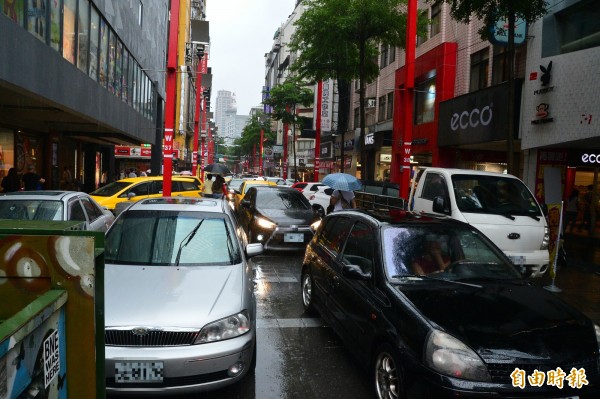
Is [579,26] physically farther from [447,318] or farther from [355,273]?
[447,318]

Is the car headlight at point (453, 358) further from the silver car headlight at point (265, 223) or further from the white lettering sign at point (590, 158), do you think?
the white lettering sign at point (590, 158)

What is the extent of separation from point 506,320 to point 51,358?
121 inches

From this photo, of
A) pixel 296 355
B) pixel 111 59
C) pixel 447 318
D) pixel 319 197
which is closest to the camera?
pixel 447 318

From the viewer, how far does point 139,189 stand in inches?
591

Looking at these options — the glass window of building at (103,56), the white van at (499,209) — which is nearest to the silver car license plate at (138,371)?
the white van at (499,209)

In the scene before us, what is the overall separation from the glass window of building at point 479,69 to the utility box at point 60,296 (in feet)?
59.0

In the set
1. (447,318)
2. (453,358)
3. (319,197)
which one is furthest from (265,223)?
(319,197)

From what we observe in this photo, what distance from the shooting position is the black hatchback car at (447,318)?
3.17 m

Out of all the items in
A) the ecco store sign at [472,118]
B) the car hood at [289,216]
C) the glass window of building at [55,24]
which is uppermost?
the glass window of building at [55,24]

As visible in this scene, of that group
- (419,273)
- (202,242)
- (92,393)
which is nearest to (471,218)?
(419,273)

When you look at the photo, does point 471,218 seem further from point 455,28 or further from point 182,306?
point 455,28

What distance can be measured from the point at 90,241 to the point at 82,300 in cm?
28

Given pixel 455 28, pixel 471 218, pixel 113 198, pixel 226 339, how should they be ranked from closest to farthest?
pixel 226 339 < pixel 471 218 < pixel 113 198 < pixel 455 28

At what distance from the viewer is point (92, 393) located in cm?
223
